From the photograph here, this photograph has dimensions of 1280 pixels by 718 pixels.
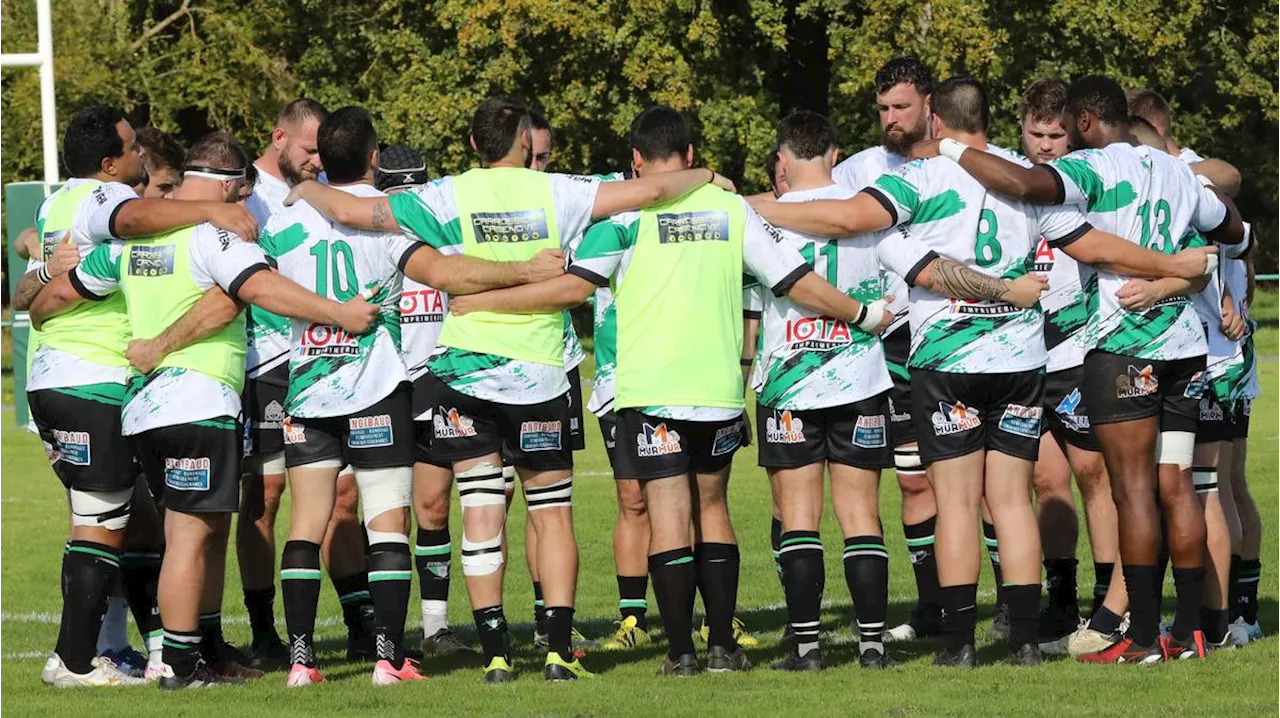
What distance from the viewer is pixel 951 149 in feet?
26.9

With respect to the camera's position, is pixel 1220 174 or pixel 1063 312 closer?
pixel 1063 312

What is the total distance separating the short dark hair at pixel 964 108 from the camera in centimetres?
845

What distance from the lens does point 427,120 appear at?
1310 inches

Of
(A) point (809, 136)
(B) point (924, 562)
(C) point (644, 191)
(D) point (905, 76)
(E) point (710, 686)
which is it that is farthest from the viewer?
(B) point (924, 562)

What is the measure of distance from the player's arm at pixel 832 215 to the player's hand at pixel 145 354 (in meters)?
2.56

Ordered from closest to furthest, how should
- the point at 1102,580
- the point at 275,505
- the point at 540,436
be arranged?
the point at 540,436
the point at 275,505
the point at 1102,580

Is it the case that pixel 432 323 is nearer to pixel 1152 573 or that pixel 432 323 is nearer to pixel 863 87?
pixel 1152 573

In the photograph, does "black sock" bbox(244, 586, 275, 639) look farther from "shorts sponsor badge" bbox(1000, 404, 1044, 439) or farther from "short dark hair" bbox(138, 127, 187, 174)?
"shorts sponsor badge" bbox(1000, 404, 1044, 439)

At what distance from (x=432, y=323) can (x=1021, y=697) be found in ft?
11.8

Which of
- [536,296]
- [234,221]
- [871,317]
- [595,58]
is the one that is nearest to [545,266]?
[536,296]

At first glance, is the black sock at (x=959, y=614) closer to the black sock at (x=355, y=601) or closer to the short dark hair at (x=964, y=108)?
the short dark hair at (x=964, y=108)

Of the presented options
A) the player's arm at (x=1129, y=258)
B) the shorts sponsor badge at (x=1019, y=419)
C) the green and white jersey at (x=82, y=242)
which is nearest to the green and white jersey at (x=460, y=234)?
the green and white jersey at (x=82, y=242)

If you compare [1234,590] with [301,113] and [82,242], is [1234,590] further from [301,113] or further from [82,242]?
[82,242]

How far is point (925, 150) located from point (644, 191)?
1.66 meters
